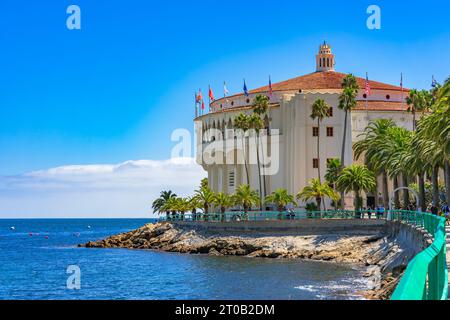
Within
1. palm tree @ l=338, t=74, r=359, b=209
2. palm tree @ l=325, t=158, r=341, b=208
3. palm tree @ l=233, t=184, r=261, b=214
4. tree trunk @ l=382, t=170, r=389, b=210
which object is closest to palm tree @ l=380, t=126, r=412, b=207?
tree trunk @ l=382, t=170, r=389, b=210

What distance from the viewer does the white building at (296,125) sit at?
3260 inches

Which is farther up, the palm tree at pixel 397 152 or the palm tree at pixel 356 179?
the palm tree at pixel 397 152

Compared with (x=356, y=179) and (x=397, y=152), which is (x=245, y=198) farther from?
(x=397, y=152)

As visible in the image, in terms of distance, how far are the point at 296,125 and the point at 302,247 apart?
2493 centimetres

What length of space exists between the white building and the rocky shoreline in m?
14.0

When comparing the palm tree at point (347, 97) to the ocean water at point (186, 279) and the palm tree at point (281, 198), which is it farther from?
the ocean water at point (186, 279)

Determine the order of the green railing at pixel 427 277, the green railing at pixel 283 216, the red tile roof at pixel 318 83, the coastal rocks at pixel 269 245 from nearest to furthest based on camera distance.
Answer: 1. the green railing at pixel 427 277
2. the coastal rocks at pixel 269 245
3. the green railing at pixel 283 216
4. the red tile roof at pixel 318 83

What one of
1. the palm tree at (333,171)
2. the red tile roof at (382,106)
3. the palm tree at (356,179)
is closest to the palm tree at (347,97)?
the palm tree at (333,171)

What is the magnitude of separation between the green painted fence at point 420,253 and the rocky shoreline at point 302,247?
1.93 meters

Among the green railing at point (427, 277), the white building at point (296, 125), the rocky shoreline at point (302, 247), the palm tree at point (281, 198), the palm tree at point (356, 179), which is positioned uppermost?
the white building at point (296, 125)

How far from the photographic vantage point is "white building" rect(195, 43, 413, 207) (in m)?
82.8

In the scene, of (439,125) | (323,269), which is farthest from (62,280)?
(439,125)
